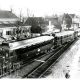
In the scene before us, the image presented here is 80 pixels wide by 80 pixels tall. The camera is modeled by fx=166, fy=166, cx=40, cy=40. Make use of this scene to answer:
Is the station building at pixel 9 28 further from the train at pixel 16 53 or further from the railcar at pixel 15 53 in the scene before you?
the railcar at pixel 15 53

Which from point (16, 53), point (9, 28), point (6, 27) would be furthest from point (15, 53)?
point (9, 28)

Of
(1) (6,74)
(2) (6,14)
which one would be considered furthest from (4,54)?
(2) (6,14)

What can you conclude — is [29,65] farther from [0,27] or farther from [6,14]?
[6,14]

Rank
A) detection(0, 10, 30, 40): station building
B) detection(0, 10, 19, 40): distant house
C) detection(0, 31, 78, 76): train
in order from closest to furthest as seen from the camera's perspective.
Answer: detection(0, 31, 78, 76): train → detection(0, 10, 19, 40): distant house → detection(0, 10, 30, 40): station building

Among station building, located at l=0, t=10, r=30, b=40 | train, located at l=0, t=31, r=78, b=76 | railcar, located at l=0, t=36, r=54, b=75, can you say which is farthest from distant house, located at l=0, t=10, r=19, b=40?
railcar, located at l=0, t=36, r=54, b=75

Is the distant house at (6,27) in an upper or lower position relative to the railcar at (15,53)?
upper

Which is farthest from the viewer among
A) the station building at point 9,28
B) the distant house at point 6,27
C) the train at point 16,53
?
the station building at point 9,28

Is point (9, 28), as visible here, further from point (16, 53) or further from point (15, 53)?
point (15, 53)

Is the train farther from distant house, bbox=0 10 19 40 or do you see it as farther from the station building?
distant house, bbox=0 10 19 40

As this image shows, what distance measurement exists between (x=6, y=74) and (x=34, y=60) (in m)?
6.52

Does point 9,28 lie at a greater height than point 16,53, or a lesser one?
greater

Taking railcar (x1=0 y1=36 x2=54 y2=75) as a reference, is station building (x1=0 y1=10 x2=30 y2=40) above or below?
above

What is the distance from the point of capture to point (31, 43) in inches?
812

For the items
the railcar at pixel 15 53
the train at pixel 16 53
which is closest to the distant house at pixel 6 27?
the train at pixel 16 53
